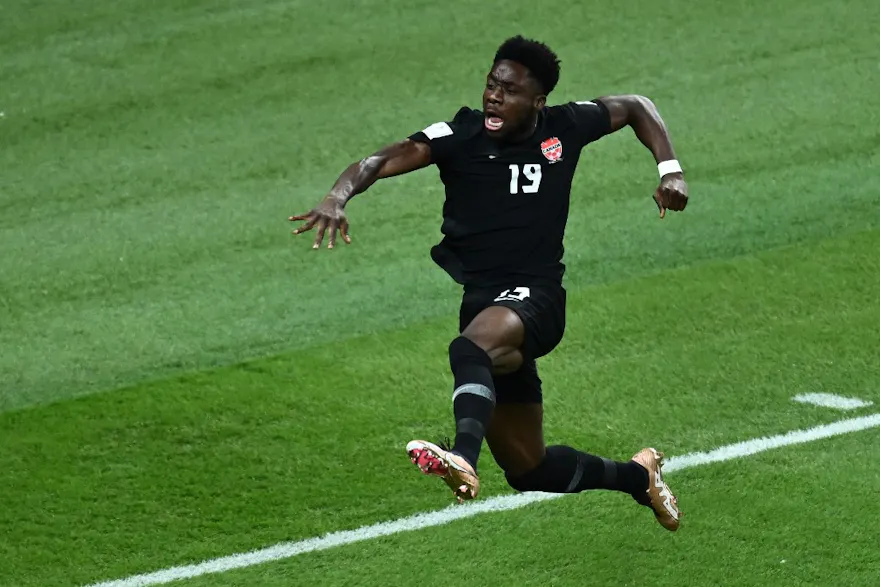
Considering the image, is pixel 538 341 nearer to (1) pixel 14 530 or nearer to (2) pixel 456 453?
(2) pixel 456 453

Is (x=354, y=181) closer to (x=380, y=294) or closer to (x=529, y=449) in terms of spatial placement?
(x=529, y=449)

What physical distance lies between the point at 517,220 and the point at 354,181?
0.79 metres

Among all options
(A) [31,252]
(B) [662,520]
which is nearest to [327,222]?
(B) [662,520]

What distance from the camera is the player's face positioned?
6.63 m

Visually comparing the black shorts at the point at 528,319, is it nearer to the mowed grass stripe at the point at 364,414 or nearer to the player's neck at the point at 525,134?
the player's neck at the point at 525,134

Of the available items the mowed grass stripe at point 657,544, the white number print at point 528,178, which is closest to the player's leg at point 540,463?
the mowed grass stripe at point 657,544

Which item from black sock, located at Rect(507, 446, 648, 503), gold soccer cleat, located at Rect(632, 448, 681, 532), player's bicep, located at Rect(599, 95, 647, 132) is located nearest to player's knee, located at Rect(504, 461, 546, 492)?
black sock, located at Rect(507, 446, 648, 503)

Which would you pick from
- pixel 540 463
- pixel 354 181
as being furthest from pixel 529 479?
pixel 354 181

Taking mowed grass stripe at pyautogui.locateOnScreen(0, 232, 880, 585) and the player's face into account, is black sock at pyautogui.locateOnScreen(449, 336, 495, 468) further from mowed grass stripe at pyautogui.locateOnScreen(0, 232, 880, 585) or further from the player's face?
mowed grass stripe at pyautogui.locateOnScreen(0, 232, 880, 585)

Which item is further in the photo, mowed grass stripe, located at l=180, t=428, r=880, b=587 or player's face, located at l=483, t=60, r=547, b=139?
mowed grass stripe, located at l=180, t=428, r=880, b=587

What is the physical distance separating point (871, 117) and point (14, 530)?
796cm

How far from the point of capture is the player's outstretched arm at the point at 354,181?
6.05 m

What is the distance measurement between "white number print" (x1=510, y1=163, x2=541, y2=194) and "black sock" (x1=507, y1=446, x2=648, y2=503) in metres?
1.20

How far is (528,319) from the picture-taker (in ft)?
21.1
